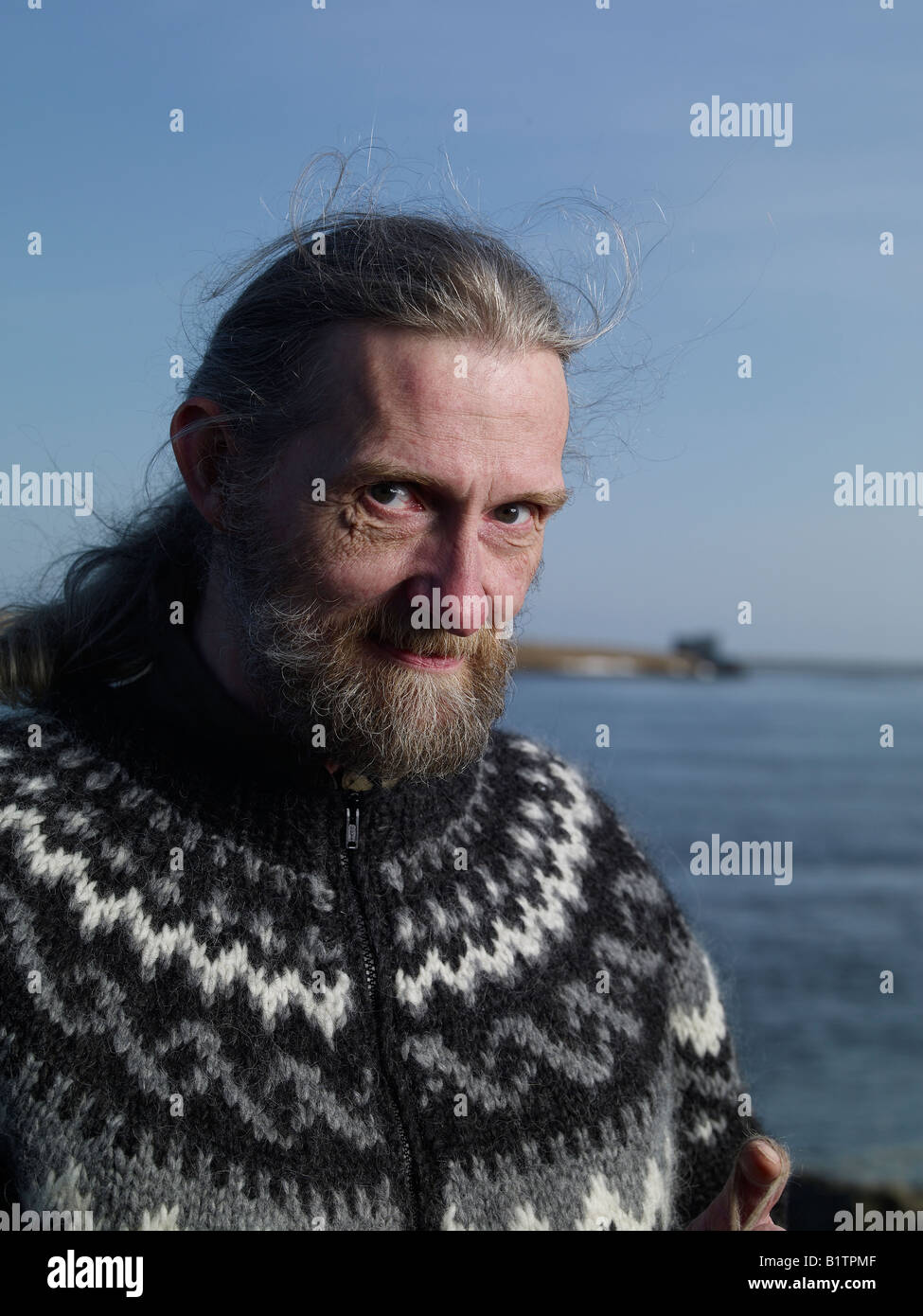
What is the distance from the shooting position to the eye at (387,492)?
211 cm

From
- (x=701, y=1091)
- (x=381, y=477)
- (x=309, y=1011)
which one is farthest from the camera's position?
(x=701, y=1091)

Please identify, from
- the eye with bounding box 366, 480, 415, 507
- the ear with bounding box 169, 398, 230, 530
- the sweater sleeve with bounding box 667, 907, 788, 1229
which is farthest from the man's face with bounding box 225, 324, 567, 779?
the sweater sleeve with bounding box 667, 907, 788, 1229

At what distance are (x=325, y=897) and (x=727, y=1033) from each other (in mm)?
994

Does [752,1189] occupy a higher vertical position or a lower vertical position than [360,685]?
lower

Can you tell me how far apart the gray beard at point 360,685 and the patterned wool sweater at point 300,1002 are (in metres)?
0.10

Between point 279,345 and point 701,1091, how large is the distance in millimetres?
1719

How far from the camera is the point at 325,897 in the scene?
7.41 ft

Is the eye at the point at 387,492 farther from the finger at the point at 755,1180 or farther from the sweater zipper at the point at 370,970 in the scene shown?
the finger at the point at 755,1180

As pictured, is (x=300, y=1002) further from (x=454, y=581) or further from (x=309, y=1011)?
(x=454, y=581)

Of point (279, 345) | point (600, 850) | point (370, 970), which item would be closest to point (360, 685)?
point (370, 970)

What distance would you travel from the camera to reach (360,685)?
7.15 ft

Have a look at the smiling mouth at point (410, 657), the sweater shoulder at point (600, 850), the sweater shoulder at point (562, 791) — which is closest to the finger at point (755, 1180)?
the sweater shoulder at point (600, 850)
